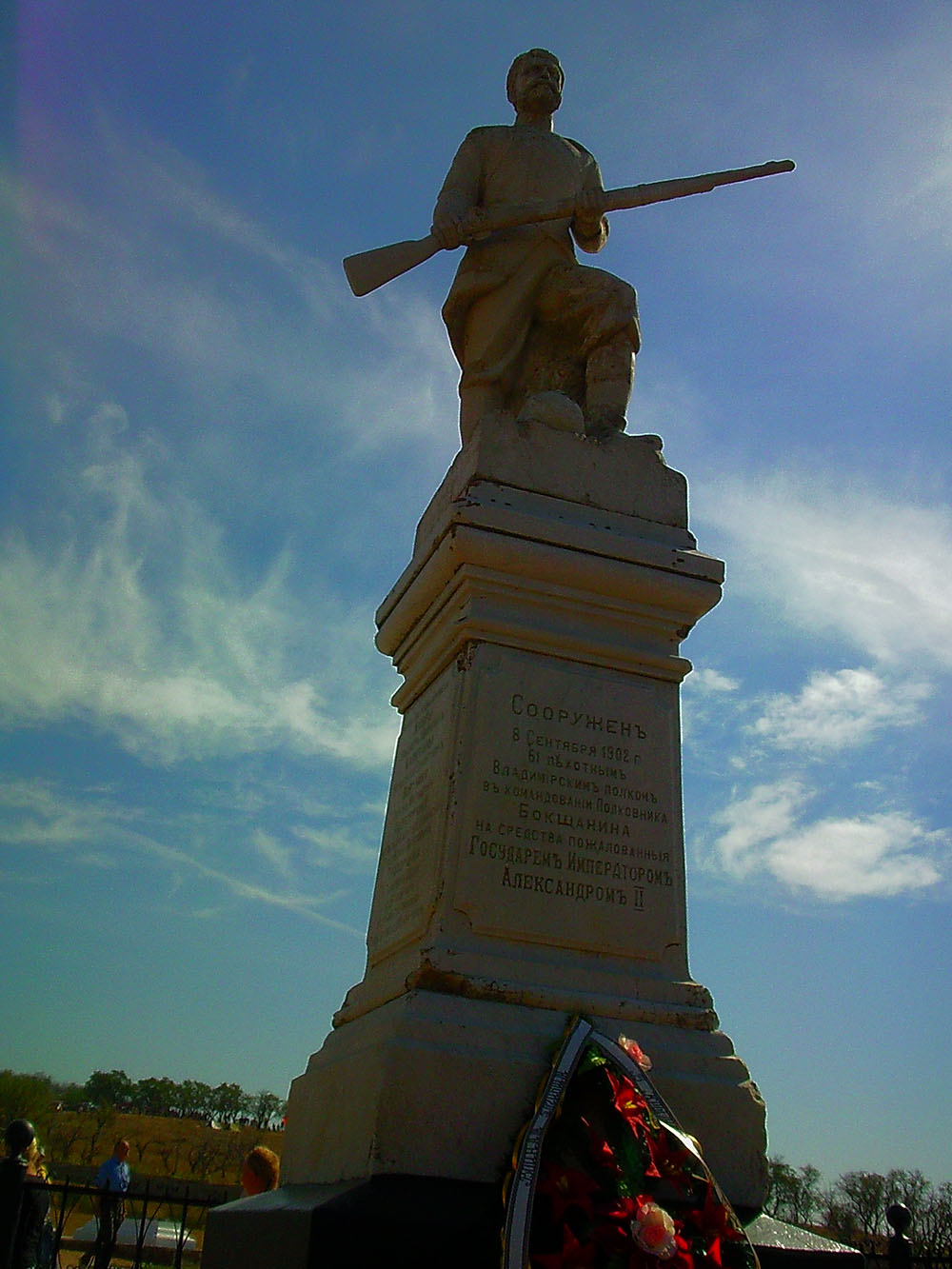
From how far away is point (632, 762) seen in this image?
386 cm

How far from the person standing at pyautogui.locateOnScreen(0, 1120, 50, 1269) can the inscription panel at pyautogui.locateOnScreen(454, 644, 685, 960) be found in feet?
8.42

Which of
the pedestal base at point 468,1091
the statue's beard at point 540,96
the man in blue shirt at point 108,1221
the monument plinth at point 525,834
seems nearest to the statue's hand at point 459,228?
the statue's beard at point 540,96

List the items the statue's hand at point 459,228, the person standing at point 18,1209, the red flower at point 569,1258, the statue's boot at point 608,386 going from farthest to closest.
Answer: the statue's hand at point 459,228, the statue's boot at point 608,386, the person standing at point 18,1209, the red flower at point 569,1258

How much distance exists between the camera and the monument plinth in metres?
3.09

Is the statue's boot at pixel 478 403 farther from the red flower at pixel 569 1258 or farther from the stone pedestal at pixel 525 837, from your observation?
the red flower at pixel 569 1258

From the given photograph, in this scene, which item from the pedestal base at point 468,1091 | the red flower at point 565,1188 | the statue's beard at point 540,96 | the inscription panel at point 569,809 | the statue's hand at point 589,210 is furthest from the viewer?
the statue's beard at point 540,96

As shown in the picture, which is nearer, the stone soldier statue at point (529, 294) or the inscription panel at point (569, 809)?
the inscription panel at point (569, 809)

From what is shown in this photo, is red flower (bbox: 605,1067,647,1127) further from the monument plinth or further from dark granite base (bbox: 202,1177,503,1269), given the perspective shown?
dark granite base (bbox: 202,1177,503,1269)

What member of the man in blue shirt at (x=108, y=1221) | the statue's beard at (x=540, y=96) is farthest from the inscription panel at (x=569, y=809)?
the statue's beard at (x=540, y=96)

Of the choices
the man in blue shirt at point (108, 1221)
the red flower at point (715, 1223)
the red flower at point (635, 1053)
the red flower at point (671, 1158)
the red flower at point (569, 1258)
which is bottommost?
the man in blue shirt at point (108, 1221)

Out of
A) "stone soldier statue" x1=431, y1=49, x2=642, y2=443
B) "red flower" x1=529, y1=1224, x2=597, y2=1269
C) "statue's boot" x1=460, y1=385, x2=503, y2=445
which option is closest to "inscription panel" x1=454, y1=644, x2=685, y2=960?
"red flower" x1=529, y1=1224, x2=597, y2=1269

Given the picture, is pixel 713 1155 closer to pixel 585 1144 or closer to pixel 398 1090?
pixel 585 1144

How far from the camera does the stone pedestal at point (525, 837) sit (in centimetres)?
308

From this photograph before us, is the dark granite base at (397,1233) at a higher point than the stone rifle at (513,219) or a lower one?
lower
